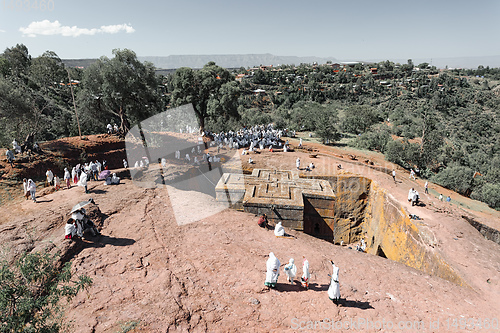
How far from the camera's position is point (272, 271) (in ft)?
22.7

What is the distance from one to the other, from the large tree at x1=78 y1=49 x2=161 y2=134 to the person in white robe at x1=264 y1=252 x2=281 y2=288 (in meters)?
17.5

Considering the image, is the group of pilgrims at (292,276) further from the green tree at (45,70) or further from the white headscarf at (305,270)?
the green tree at (45,70)

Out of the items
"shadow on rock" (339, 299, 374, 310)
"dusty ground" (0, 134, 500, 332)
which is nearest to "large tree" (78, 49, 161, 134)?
"dusty ground" (0, 134, 500, 332)

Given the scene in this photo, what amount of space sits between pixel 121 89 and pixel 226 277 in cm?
1724

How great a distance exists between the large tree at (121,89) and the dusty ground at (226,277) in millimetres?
10145

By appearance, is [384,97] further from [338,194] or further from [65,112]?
[65,112]

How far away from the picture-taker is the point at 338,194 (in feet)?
56.8

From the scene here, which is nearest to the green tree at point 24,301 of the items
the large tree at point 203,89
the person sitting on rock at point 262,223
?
the person sitting on rock at point 262,223

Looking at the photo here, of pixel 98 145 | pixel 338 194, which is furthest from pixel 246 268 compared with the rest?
pixel 98 145

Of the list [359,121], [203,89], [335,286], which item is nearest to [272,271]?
[335,286]

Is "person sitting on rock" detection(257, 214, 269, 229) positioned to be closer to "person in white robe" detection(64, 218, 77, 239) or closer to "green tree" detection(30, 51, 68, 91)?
"person in white robe" detection(64, 218, 77, 239)

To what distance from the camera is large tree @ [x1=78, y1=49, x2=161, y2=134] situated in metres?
18.6

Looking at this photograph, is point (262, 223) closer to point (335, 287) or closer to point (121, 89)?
point (335, 287)

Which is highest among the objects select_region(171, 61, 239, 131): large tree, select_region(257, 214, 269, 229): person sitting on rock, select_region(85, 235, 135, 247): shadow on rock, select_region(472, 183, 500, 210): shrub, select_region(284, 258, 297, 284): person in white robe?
select_region(171, 61, 239, 131): large tree
